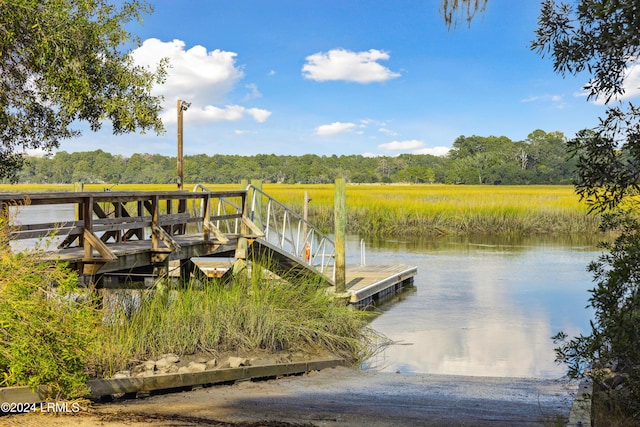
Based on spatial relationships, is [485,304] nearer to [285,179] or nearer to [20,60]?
[20,60]

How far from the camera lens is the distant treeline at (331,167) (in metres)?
90.8

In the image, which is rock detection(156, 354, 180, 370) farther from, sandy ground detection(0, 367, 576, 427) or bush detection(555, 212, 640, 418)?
bush detection(555, 212, 640, 418)

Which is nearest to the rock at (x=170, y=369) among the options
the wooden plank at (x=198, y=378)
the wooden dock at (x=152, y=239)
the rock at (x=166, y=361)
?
the rock at (x=166, y=361)

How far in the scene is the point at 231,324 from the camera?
9039 millimetres

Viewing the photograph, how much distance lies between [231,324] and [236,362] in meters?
1.10

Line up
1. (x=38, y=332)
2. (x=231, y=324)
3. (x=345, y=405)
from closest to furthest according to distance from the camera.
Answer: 1. (x=38, y=332)
2. (x=345, y=405)
3. (x=231, y=324)

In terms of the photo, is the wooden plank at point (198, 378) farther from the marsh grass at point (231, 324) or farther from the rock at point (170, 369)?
the marsh grass at point (231, 324)

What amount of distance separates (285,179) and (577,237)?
7860 cm

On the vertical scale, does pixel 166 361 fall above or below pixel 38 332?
below

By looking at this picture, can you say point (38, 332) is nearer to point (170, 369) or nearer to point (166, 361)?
point (170, 369)

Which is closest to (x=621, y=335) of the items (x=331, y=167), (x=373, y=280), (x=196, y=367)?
(x=196, y=367)

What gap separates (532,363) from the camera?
11625 mm

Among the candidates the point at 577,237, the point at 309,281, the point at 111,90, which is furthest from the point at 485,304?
the point at 577,237

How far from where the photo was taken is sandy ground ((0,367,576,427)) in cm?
523
